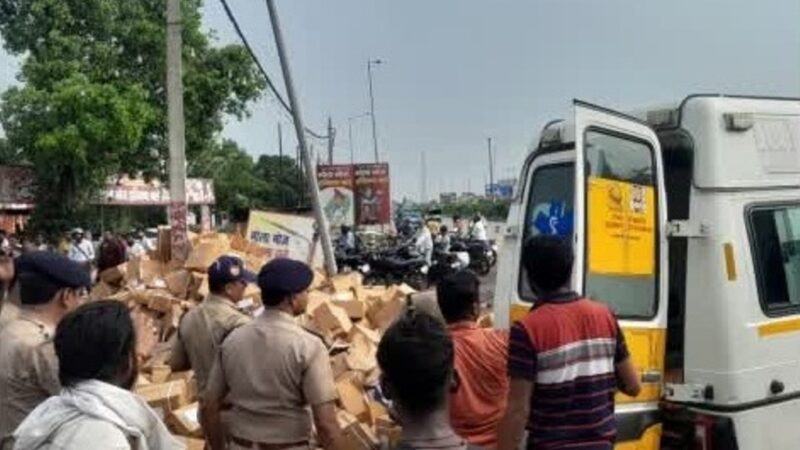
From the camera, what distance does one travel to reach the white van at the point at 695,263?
13.2 feet

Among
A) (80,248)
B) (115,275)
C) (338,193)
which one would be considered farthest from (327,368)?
(338,193)

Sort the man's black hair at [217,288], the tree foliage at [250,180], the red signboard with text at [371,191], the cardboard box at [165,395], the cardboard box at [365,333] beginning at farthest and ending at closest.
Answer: the tree foliage at [250,180], the red signboard with text at [371,191], the cardboard box at [365,333], the cardboard box at [165,395], the man's black hair at [217,288]

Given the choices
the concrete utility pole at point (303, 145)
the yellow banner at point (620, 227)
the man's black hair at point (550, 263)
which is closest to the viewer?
the man's black hair at point (550, 263)

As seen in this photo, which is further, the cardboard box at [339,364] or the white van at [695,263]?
the cardboard box at [339,364]

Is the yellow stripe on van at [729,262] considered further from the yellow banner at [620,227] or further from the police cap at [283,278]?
the police cap at [283,278]

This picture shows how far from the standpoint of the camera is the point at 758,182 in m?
4.25

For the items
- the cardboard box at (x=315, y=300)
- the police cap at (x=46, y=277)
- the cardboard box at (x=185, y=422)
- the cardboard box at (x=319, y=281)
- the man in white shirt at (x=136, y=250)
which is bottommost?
the cardboard box at (x=185, y=422)

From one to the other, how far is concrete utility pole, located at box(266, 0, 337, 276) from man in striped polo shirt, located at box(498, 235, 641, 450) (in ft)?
Answer: 26.9

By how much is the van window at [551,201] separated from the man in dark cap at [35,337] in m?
2.17

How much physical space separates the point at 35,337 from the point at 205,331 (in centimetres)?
147

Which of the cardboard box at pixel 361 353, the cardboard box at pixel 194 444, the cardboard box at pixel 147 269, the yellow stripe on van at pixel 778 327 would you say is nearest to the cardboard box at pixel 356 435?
the cardboard box at pixel 194 444

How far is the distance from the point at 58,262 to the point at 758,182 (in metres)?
3.02

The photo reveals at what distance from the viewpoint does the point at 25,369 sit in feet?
10.6

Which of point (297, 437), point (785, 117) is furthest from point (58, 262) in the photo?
point (785, 117)
